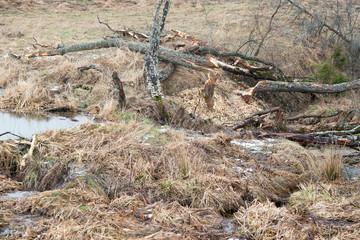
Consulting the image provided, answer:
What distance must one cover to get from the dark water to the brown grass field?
15.6 inches

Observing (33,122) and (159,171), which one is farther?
(33,122)

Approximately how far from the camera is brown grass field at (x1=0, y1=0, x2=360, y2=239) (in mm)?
3285

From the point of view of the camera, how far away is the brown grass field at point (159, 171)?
329 cm

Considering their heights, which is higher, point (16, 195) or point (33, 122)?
point (16, 195)

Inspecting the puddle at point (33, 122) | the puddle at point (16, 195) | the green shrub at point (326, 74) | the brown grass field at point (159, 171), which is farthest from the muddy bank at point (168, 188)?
the green shrub at point (326, 74)

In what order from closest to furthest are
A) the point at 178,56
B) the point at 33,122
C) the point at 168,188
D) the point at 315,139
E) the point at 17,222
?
1. the point at 17,222
2. the point at 168,188
3. the point at 315,139
4. the point at 33,122
5. the point at 178,56

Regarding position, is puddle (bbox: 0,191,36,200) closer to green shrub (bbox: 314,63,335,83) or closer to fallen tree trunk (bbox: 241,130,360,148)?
fallen tree trunk (bbox: 241,130,360,148)

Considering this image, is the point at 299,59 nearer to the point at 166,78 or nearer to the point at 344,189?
the point at 166,78

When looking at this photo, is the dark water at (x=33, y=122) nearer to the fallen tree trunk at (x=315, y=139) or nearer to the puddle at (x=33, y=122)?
the puddle at (x=33, y=122)

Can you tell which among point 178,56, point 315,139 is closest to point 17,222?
point 315,139

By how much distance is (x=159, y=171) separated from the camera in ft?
15.1

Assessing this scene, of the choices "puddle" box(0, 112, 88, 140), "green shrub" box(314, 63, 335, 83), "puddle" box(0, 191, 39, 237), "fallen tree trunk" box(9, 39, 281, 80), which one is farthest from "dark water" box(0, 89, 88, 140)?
"green shrub" box(314, 63, 335, 83)

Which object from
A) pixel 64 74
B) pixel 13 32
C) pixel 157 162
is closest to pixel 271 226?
pixel 157 162

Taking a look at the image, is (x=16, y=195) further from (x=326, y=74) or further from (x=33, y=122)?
(x=326, y=74)
